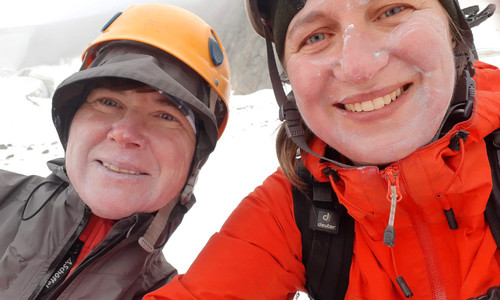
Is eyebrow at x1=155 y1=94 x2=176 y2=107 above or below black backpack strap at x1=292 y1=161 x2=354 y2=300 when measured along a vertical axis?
above

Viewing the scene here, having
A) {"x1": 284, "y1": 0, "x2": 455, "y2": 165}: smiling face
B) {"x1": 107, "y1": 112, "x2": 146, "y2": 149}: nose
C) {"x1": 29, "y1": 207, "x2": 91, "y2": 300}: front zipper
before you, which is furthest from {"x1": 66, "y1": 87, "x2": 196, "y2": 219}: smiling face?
{"x1": 284, "y1": 0, "x2": 455, "y2": 165}: smiling face

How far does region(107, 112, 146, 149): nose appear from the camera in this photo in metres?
1.90

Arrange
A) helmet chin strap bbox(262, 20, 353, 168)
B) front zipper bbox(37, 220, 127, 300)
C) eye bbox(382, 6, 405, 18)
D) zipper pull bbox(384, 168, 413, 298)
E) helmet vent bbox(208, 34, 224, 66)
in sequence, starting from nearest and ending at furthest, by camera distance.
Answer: zipper pull bbox(384, 168, 413, 298)
eye bbox(382, 6, 405, 18)
helmet chin strap bbox(262, 20, 353, 168)
front zipper bbox(37, 220, 127, 300)
helmet vent bbox(208, 34, 224, 66)

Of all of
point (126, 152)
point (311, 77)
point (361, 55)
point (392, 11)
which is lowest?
point (126, 152)

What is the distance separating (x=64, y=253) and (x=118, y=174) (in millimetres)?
647

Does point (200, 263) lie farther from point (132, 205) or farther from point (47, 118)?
point (47, 118)

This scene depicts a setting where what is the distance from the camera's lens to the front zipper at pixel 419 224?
1.38 metres

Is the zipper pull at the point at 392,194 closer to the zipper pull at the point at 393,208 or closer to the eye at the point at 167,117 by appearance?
the zipper pull at the point at 393,208

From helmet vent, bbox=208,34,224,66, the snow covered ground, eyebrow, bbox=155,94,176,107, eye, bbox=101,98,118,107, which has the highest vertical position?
helmet vent, bbox=208,34,224,66

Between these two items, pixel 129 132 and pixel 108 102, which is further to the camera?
pixel 108 102

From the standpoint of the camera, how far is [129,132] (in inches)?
75.2

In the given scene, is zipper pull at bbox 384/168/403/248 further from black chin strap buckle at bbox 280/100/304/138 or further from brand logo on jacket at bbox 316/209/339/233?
black chin strap buckle at bbox 280/100/304/138

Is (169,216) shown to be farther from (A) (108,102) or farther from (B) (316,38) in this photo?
(B) (316,38)

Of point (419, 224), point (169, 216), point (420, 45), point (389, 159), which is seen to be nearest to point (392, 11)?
point (420, 45)
